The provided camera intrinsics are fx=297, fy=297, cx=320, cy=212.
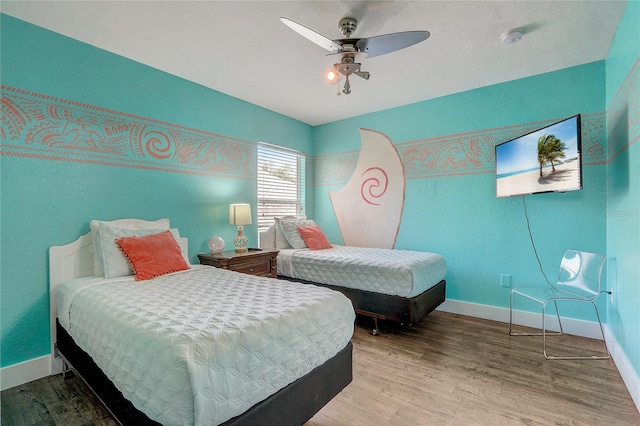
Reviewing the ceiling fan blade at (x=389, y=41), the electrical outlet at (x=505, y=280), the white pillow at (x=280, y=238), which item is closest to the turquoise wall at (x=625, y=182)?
the electrical outlet at (x=505, y=280)

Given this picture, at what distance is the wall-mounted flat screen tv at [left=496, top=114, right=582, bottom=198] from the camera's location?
242 cm

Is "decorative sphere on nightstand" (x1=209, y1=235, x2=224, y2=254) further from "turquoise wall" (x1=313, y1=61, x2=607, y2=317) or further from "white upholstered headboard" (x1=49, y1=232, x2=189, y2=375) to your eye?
"turquoise wall" (x1=313, y1=61, x2=607, y2=317)

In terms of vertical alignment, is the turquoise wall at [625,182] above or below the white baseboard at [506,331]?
above

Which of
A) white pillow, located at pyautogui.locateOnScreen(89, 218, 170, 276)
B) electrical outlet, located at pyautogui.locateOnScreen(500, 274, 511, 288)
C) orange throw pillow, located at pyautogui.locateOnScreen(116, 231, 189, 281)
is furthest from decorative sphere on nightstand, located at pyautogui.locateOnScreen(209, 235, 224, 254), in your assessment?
electrical outlet, located at pyautogui.locateOnScreen(500, 274, 511, 288)

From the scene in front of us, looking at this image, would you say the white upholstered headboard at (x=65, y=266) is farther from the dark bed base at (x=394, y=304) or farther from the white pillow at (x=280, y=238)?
the dark bed base at (x=394, y=304)

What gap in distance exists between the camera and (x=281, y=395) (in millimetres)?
1365

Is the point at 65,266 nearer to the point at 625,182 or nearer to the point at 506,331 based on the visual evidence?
the point at 506,331

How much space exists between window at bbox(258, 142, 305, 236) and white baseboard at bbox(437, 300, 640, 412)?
8.24 feet

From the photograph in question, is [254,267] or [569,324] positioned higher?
[254,267]

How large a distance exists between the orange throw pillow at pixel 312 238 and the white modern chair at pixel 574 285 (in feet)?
7.04

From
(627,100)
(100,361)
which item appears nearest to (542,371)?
(627,100)

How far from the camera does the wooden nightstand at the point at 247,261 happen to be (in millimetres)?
3000

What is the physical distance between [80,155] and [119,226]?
2.13 feet

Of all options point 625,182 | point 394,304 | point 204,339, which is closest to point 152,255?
point 204,339
